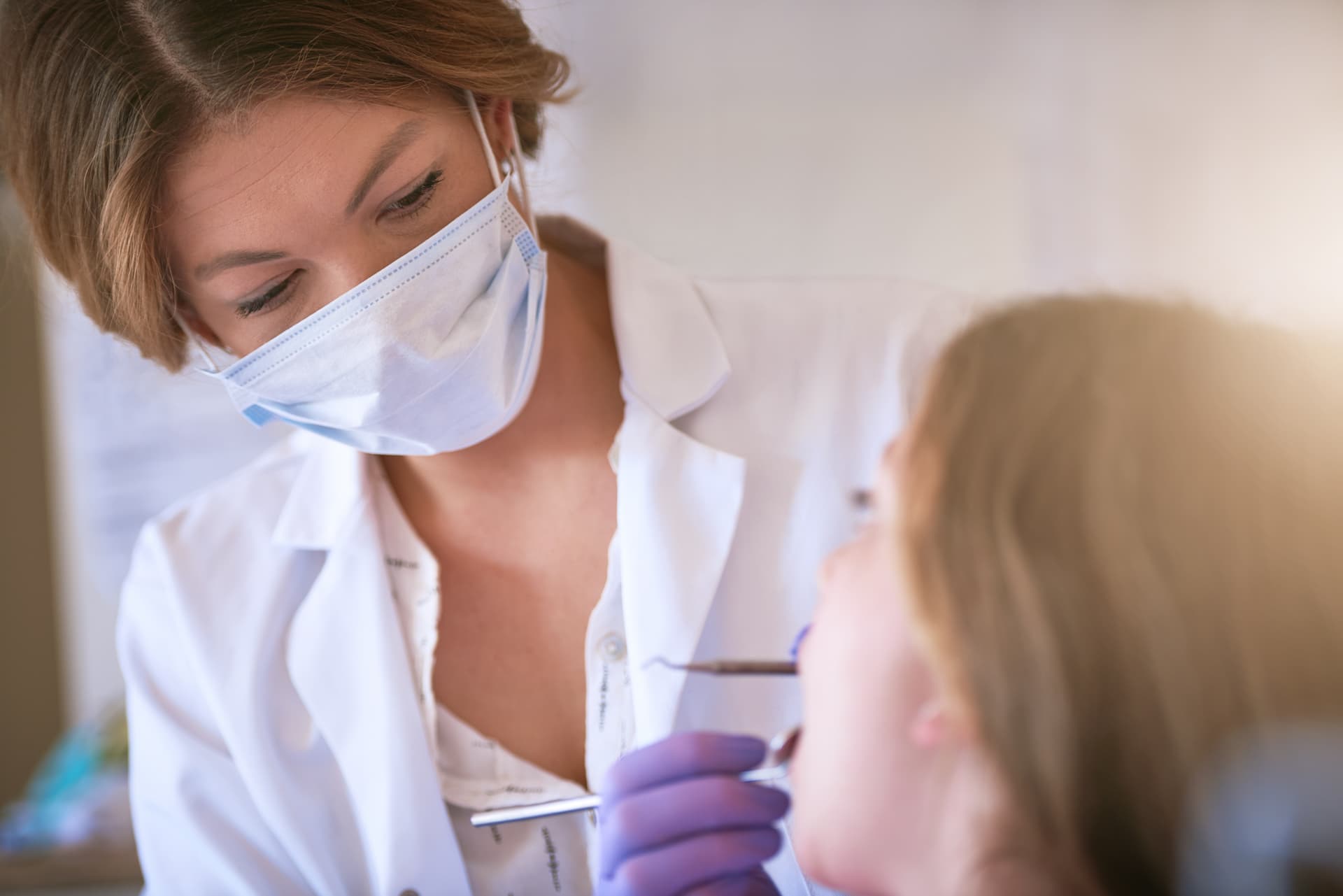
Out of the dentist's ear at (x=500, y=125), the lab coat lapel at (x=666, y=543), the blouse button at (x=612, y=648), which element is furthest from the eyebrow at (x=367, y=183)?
the blouse button at (x=612, y=648)

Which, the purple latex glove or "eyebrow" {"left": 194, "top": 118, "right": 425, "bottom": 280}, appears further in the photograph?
"eyebrow" {"left": 194, "top": 118, "right": 425, "bottom": 280}

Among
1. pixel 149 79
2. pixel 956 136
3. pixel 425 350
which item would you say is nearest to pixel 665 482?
pixel 425 350

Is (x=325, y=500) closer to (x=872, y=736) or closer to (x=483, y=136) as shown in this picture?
(x=483, y=136)

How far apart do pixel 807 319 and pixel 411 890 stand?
2.55ft

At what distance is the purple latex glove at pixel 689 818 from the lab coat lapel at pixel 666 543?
17 centimetres

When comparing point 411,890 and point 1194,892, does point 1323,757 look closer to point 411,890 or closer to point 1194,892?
point 1194,892

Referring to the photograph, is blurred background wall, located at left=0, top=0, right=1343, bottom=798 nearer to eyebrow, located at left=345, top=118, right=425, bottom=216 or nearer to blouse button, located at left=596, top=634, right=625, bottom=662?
eyebrow, located at left=345, top=118, right=425, bottom=216

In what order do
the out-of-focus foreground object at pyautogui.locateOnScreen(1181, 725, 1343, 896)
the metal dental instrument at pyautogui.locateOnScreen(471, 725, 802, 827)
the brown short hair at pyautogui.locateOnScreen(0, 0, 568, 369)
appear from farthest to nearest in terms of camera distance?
the brown short hair at pyautogui.locateOnScreen(0, 0, 568, 369), the metal dental instrument at pyautogui.locateOnScreen(471, 725, 802, 827), the out-of-focus foreground object at pyautogui.locateOnScreen(1181, 725, 1343, 896)

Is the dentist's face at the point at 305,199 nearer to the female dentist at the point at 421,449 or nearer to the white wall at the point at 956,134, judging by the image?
the female dentist at the point at 421,449

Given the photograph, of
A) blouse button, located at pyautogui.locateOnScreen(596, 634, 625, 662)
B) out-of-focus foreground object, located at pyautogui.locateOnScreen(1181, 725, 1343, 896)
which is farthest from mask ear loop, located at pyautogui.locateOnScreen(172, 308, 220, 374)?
out-of-focus foreground object, located at pyautogui.locateOnScreen(1181, 725, 1343, 896)

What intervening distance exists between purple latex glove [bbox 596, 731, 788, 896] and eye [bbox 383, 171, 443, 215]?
0.56 metres

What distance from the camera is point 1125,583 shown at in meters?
0.57

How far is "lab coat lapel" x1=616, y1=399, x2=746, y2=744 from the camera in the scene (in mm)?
995

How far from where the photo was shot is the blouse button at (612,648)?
105 cm
